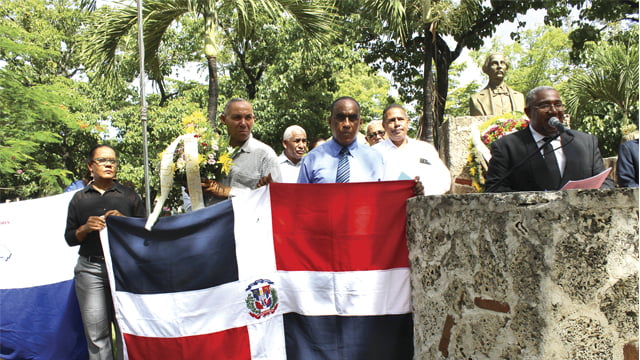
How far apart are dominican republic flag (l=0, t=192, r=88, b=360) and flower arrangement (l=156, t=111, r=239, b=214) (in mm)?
2096

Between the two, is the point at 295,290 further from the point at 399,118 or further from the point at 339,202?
the point at 399,118

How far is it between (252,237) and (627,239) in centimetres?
223

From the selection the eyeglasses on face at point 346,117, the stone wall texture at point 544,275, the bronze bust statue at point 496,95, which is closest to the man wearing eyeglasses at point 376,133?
the bronze bust statue at point 496,95

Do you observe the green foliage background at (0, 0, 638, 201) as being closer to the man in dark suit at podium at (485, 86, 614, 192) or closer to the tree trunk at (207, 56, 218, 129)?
the tree trunk at (207, 56, 218, 129)

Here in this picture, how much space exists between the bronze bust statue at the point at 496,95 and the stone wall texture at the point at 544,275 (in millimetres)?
4825

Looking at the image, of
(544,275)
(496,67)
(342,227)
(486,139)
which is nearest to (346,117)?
(342,227)

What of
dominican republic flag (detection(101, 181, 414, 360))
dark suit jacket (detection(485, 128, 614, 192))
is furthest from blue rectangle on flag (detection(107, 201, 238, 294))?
dark suit jacket (detection(485, 128, 614, 192))

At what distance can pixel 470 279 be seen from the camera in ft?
8.40

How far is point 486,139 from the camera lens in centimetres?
581

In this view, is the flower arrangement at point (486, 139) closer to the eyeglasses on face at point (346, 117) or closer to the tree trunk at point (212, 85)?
the eyeglasses on face at point (346, 117)

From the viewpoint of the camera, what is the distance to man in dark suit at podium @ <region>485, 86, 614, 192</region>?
3.33 metres

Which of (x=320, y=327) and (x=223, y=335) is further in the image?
(x=223, y=335)

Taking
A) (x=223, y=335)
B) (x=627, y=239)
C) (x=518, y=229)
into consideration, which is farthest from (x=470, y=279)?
(x=223, y=335)

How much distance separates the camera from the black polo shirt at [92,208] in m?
4.12
